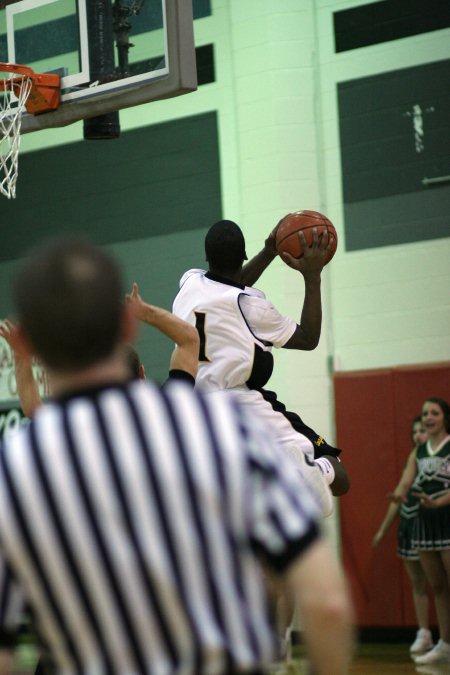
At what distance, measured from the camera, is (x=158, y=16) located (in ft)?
24.3

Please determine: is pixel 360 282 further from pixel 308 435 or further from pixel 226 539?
pixel 226 539

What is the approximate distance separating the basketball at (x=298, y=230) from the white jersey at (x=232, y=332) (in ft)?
1.10

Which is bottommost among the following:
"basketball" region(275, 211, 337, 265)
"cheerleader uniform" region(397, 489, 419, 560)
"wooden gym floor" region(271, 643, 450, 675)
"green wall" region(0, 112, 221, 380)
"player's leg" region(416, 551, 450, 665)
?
"wooden gym floor" region(271, 643, 450, 675)

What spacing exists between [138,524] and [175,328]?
214cm

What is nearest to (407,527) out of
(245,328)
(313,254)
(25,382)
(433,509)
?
→ (433,509)

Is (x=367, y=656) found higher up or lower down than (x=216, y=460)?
lower down

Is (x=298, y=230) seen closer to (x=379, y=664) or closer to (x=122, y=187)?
(x=379, y=664)

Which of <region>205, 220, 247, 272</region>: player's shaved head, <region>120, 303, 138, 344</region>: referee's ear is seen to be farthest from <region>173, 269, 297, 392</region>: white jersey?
<region>120, 303, 138, 344</region>: referee's ear

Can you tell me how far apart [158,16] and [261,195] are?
124 inches

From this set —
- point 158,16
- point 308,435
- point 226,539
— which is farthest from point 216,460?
point 158,16

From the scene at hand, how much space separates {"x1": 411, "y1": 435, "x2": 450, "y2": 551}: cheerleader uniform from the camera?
8.94 metres

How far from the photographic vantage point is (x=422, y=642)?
9078 mm

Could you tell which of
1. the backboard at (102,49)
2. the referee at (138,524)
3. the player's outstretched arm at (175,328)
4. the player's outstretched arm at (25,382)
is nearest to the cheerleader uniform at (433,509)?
the backboard at (102,49)

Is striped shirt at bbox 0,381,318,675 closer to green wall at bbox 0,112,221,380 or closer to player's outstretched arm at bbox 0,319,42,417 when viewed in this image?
player's outstretched arm at bbox 0,319,42,417
